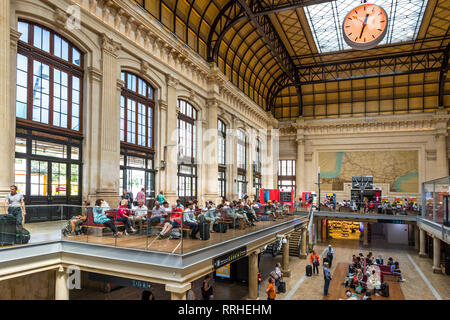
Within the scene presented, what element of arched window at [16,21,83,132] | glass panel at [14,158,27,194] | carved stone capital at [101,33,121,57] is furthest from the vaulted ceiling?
glass panel at [14,158,27,194]

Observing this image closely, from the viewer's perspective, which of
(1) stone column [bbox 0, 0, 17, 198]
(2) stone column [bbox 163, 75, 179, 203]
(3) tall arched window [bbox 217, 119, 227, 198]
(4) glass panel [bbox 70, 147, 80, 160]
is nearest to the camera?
(1) stone column [bbox 0, 0, 17, 198]

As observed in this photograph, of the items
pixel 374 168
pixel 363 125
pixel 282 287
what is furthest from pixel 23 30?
pixel 374 168

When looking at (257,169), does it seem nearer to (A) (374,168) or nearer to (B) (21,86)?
(A) (374,168)

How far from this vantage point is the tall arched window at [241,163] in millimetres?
32281

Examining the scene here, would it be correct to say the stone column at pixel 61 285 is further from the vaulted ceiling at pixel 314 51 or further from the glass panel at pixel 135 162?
the vaulted ceiling at pixel 314 51

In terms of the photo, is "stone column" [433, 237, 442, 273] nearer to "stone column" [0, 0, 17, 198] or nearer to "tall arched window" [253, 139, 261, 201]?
"tall arched window" [253, 139, 261, 201]

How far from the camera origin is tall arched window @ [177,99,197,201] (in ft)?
72.8

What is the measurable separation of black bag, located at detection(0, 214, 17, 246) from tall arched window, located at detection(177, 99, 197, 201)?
12876 mm

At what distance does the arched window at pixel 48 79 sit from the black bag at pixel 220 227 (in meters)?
7.38

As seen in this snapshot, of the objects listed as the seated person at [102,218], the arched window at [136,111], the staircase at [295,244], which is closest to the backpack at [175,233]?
the seated person at [102,218]

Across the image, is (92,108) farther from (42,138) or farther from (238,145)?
(238,145)

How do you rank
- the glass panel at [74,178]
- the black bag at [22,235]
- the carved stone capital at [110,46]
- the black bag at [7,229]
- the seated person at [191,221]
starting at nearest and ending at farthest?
the black bag at [7,229]
the black bag at [22,235]
the seated person at [191,221]
the glass panel at [74,178]
the carved stone capital at [110,46]

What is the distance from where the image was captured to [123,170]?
17.3 m
